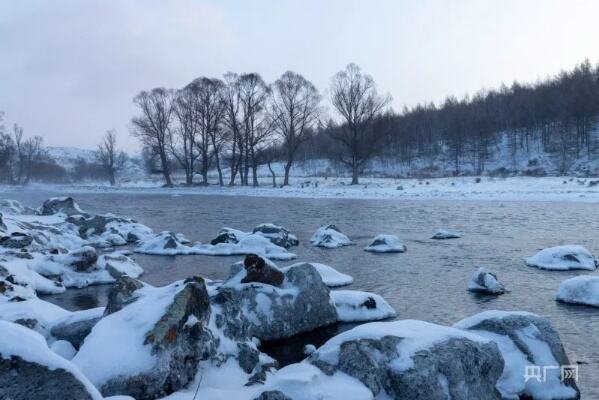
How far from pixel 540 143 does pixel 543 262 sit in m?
60.4

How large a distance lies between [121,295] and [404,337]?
394 cm

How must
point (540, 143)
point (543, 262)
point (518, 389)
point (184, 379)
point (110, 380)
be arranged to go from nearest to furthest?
point (110, 380)
point (184, 379)
point (518, 389)
point (543, 262)
point (540, 143)

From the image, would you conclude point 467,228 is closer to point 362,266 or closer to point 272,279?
point 362,266

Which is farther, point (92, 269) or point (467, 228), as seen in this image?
point (467, 228)

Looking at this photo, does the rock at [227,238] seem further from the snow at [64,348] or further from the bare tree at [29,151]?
the bare tree at [29,151]

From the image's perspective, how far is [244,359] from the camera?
242 inches

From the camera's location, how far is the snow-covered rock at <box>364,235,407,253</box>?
14.5 meters

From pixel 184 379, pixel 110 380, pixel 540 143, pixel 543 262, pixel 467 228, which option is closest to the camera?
pixel 110 380

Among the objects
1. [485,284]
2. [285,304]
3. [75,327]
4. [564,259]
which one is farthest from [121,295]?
[564,259]

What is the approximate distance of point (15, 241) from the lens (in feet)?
44.7

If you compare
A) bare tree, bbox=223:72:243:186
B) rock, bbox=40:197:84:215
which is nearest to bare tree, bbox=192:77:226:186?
bare tree, bbox=223:72:243:186

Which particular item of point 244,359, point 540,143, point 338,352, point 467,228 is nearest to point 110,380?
point 244,359

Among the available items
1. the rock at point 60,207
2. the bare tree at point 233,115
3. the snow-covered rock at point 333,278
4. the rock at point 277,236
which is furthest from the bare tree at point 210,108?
the snow-covered rock at point 333,278

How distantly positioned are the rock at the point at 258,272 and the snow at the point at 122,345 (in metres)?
2.73
